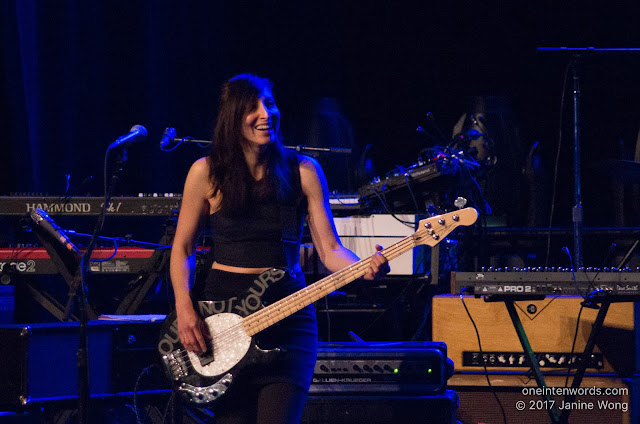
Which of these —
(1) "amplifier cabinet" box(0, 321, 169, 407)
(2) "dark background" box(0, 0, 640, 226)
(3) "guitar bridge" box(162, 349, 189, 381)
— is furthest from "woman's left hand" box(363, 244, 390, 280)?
(2) "dark background" box(0, 0, 640, 226)

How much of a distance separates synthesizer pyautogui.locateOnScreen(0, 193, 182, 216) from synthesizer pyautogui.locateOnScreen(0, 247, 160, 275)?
0.26 meters

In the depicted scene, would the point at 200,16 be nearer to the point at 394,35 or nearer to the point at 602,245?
the point at 394,35

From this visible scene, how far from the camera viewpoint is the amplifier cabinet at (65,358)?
12.0 feet

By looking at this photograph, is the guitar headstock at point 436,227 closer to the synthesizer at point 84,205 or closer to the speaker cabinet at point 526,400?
the speaker cabinet at point 526,400

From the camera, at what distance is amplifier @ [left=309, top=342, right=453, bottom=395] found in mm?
3529

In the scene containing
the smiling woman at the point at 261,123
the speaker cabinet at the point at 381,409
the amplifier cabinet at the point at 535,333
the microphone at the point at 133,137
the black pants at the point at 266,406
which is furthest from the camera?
the amplifier cabinet at the point at 535,333

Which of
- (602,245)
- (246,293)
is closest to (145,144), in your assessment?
(602,245)

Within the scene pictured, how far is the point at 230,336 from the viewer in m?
2.61

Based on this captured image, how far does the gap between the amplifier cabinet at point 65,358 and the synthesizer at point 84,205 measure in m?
1.12

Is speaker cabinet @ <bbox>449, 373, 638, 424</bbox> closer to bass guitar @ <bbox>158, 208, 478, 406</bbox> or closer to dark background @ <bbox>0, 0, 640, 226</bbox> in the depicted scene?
bass guitar @ <bbox>158, 208, 478, 406</bbox>

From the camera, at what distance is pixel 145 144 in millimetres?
6949

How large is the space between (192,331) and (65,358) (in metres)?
1.49

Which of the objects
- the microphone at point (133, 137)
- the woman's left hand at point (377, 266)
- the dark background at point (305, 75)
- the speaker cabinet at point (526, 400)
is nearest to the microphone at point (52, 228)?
the microphone at point (133, 137)

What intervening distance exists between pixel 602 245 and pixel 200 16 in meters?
4.29
